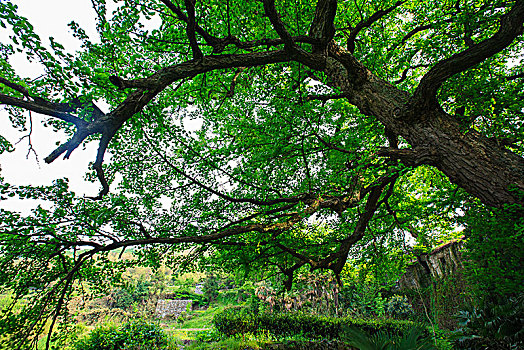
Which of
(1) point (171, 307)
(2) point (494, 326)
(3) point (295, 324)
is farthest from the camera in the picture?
(1) point (171, 307)

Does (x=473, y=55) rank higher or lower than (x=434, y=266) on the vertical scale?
higher

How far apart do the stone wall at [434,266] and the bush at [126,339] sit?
1123 cm

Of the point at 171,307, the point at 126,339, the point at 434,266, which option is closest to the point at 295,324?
the point at 126,339

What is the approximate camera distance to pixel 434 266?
1343cm

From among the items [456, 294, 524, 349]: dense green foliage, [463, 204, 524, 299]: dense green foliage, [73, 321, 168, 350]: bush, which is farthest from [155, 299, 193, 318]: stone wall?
[463, 204, 524, 299]: dense green foliage

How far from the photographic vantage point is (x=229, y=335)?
12516 millimetres

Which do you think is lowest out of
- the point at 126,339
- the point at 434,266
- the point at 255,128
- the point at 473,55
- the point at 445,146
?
the point at 126,339

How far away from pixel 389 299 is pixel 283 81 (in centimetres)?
1651

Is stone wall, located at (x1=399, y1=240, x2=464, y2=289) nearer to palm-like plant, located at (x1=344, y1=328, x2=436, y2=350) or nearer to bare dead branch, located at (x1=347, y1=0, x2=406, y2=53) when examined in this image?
palm-like plant, located at (x1=344, y1=328, x2=436, y2=350)

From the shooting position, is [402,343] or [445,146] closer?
[445,146]

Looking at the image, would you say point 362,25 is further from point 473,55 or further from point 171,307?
point 171,307

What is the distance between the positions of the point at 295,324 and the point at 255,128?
10.7 m

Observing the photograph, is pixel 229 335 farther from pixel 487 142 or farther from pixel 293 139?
pixel 487 142

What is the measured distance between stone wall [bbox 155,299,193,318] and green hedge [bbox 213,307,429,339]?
974 cm
